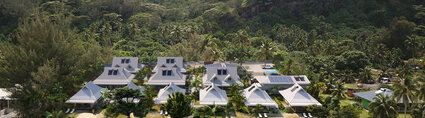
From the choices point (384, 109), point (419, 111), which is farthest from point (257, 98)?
point (419, 111)

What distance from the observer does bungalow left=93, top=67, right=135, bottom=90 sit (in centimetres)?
3959

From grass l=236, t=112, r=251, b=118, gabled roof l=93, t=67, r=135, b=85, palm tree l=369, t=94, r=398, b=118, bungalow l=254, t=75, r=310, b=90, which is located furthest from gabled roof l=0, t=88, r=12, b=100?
palm tree l=369, t=94, r=398, b=118

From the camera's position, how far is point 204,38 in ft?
230

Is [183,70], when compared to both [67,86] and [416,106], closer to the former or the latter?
[67,86]

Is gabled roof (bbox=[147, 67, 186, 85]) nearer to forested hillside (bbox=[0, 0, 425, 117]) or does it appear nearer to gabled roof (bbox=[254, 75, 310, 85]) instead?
forested hillside (bbox=[0, 0, 425, 117])

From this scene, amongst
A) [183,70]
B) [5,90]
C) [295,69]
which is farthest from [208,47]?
[5,90]

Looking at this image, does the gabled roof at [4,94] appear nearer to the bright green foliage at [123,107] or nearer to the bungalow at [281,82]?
the bright green foliage at [123,107]

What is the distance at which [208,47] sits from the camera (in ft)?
218

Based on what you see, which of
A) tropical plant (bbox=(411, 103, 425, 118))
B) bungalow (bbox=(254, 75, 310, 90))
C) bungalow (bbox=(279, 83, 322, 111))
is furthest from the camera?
bungalow (bbox=(254, 75, 310, 90))

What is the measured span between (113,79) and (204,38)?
33971 mm

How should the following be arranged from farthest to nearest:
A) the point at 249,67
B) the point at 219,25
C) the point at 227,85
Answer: the point at 219,25
the point at 249,67
the point at 227,85

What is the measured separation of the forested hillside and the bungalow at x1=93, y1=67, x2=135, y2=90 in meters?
3.10

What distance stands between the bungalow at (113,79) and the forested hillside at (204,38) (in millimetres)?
3097

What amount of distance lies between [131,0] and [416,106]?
105m
